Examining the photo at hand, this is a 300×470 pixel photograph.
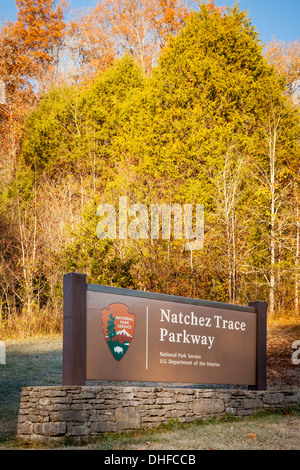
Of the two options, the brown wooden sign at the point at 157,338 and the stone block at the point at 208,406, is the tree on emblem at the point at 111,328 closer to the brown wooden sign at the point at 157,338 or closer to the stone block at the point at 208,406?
the brown wooden sign at the point at 157,338

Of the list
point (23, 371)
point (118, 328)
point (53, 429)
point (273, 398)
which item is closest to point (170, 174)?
point (23, 371)

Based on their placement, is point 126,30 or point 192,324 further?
point 126,30

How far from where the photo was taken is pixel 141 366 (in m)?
8.05

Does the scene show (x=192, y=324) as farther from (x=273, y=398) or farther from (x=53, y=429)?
(x=53, y=429)

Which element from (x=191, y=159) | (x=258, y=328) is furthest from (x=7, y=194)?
(x=258, y=328)

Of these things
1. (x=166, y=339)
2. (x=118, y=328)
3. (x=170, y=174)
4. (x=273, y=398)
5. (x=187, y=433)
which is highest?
(x=170, y=174)

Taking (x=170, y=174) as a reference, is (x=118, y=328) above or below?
below

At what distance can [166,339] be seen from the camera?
848cm

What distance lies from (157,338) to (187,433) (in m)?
1.42

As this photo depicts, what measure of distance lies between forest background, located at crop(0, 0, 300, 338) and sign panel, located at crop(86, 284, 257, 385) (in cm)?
646

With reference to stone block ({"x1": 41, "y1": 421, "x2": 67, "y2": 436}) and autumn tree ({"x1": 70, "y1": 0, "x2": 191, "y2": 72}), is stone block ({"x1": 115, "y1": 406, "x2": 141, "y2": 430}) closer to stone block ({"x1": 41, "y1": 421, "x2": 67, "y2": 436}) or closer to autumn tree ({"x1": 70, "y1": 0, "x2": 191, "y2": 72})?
stone block ({"x1": 41, "y1": 421, "x2": 67, "y2": 436})

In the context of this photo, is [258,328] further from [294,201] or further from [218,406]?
[294,201]

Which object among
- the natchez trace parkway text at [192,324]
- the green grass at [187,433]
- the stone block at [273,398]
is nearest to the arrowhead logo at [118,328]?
the natchez trace parkway text at [192,324]

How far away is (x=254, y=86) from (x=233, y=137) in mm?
2200
